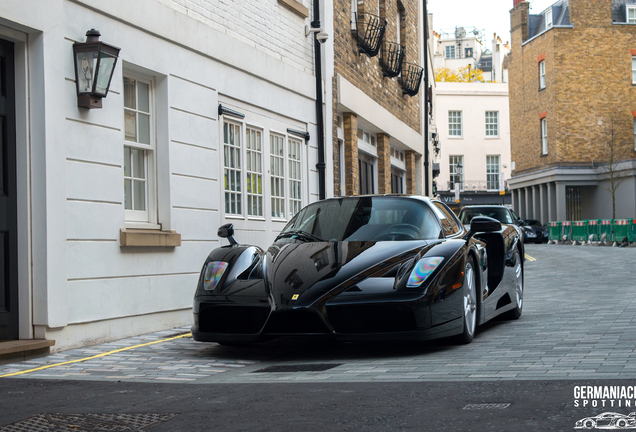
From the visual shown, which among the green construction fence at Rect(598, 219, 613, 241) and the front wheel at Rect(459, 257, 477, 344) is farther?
the green construction fence at Rect(598, 219, 613, 241)

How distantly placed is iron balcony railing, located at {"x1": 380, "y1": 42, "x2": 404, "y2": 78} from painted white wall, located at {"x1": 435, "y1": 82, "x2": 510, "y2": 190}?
3748 centimetres

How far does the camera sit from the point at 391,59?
2067 cm

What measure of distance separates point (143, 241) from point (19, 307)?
5.68 feet

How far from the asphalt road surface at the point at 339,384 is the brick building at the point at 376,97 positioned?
344 inches

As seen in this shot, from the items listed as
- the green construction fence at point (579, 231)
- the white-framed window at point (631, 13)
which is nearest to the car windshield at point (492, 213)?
the green construction fence at point (579, 231)

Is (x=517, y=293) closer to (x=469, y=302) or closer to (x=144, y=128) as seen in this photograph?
(x=469, y=302)

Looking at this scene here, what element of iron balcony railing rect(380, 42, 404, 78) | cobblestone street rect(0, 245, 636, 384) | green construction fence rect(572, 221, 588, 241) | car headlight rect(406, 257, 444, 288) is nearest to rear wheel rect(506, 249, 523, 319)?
cobblestone street rect(0, 245, 636, 384)

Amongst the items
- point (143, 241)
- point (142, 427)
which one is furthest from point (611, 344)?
point (143, 241)

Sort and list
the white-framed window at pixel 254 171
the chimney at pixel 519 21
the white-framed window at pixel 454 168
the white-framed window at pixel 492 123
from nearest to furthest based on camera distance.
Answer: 1. the white-framed window at pixel 254 171
2. the chimney at pixel 519 21
3. the white-framed window at pixel 454 168
4. the white-framed window at pixel 492 123

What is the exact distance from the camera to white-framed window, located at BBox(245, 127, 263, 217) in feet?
37.9

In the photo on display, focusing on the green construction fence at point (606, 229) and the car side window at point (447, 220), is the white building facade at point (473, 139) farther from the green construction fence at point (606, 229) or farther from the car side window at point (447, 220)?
the car side window at point (447, 220)

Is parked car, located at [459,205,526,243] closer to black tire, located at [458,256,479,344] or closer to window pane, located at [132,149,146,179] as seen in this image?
window pane, located at [132,149,146,179]

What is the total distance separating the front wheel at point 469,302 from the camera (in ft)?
21.3

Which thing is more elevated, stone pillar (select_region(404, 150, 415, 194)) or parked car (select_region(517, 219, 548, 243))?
stone pillar (select_region(404, 150, 415, 194))
